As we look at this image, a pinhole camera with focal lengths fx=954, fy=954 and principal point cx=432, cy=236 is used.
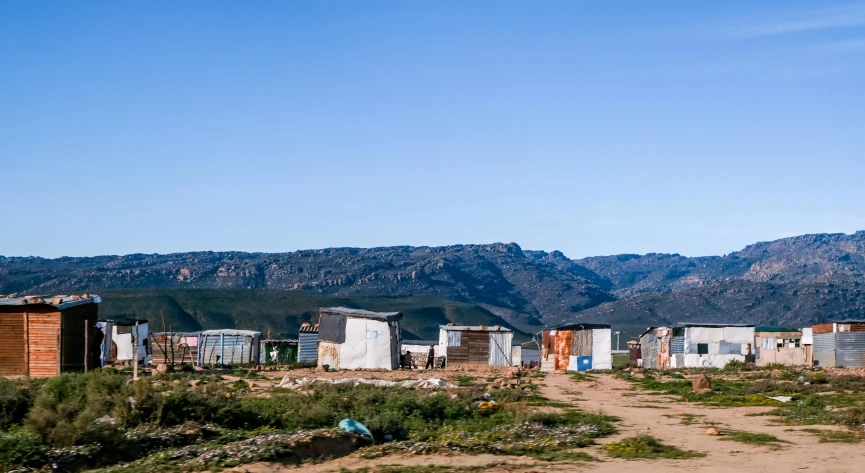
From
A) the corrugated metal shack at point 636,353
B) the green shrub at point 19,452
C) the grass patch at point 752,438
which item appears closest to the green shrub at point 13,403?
the green shrub at point 19,452

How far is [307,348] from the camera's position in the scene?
53.5m

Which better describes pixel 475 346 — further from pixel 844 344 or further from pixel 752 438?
pixel 752 438

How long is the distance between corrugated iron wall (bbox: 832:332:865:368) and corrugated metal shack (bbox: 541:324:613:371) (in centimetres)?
1224

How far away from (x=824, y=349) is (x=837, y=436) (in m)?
34.8

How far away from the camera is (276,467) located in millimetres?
15508

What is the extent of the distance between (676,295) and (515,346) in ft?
423

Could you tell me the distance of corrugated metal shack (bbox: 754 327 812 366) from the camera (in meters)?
55.2

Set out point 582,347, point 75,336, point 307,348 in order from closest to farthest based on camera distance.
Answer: point 75,336, point 582,347, point 307,348

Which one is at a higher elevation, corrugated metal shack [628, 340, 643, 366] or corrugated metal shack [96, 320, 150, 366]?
corrugated metal shack [96, 320, 150, 366]

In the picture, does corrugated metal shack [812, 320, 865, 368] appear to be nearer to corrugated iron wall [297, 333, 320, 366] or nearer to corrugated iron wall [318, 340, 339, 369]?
corrugated iron wall [318, 340, 339, 369]

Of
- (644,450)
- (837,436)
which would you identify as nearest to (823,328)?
(837,436)

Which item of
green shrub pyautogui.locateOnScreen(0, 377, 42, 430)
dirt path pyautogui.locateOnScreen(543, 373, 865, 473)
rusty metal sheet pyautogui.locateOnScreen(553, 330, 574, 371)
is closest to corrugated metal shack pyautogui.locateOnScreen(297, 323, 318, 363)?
rusty metal sheet pyautogui.locateOnScreen(553, 330, 574, 371)

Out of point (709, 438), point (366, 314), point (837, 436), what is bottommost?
point (709, 438)

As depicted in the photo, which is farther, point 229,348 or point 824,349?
point 229,348
